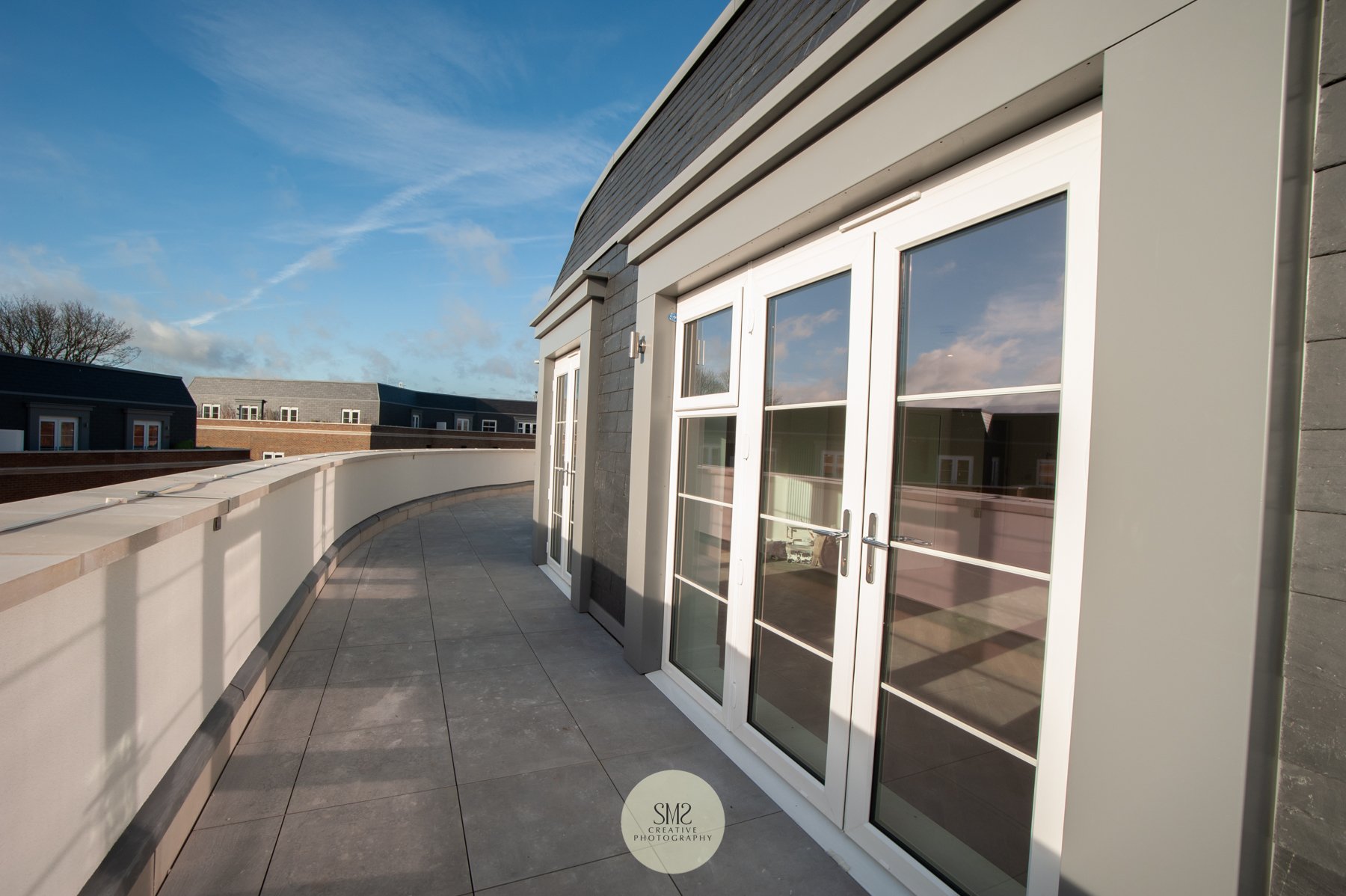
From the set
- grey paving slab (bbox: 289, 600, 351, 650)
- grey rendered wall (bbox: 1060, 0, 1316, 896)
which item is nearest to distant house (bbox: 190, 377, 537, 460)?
grey paving slab (bbox: 289, 600, 351, 650)

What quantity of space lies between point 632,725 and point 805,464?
1799mm

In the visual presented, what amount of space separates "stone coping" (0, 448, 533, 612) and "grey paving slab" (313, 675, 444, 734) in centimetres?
127

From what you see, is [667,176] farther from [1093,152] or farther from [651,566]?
[1093,152]

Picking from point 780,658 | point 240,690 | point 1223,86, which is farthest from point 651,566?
point 1223,86

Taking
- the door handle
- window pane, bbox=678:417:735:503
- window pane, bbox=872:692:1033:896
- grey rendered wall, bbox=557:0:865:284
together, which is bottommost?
window pane, bbox=872:692:1033:896

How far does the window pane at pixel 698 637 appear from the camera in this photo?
318 centimetres

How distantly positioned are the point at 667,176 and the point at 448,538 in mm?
6496

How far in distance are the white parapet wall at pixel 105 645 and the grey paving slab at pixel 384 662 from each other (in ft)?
2.07

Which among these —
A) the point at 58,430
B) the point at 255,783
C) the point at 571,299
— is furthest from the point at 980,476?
the point at 58,430

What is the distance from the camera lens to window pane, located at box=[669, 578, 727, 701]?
3176 mm

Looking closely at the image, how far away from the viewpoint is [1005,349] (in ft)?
5.57

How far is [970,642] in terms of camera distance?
5.72 feet

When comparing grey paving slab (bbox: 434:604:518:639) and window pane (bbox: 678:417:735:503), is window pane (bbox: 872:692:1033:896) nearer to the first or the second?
window pane (bbox: 678:417:735:503)

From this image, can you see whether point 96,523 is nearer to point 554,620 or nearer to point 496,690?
point 496,690
